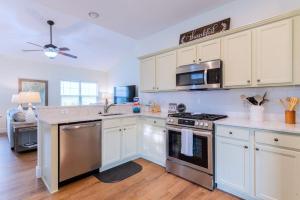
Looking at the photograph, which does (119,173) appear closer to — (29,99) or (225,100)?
(225,100)

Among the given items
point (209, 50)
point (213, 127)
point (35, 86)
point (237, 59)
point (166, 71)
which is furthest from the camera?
point (35, 86)

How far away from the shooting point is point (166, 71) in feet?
10.9

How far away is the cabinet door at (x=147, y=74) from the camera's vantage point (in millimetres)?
3582

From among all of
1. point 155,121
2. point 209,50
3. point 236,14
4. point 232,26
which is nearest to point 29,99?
point 155,121

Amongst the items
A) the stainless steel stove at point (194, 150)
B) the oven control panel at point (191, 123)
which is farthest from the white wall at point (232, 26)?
the oven control panel at point (191, 123)

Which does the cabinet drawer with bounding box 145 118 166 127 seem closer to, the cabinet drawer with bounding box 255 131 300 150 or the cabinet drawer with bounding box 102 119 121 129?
the cabinet drawer with bounding box 102 119 121 129

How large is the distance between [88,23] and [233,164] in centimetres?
457

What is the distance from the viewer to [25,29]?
4.50m

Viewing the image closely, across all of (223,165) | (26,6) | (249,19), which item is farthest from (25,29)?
(223,165)


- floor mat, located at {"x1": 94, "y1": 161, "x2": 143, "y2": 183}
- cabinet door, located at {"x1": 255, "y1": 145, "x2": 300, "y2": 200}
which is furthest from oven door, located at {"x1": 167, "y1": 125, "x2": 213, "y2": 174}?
floor mat, located at {"x1": 94, "y1": 161, "x2": 143, "y2": 183}

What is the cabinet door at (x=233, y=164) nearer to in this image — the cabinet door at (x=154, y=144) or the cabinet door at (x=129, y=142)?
the cabinet door at (x=154, y=144)

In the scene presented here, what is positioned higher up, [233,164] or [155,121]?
[155,121]

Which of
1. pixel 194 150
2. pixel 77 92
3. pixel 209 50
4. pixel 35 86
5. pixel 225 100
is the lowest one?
pixel 194 150

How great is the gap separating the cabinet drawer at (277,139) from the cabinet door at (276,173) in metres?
0.06
